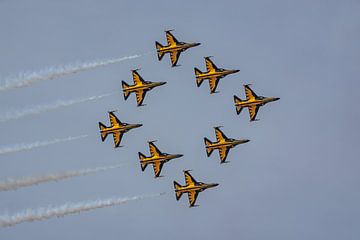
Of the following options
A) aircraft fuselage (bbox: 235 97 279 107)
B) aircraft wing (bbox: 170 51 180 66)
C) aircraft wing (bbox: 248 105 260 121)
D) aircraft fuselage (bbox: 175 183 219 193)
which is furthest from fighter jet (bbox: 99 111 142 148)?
aircraft wing (bbox: 248 105 260 121)

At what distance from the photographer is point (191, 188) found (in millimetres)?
105312

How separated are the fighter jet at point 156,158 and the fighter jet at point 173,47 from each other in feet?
30.1

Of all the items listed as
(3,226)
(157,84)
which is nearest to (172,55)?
(157,84)

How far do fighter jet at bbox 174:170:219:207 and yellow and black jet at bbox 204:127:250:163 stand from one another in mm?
3195

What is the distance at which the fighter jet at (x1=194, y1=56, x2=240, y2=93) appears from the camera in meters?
105

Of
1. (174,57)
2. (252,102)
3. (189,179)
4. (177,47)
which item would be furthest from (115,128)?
(252,102)

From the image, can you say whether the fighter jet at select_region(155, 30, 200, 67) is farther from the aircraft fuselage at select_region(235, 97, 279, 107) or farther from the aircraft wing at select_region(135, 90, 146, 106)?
the aircraft fuselage at select_region(235, 97, 279, 107)

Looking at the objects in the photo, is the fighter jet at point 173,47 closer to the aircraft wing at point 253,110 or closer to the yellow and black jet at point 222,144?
the aircraft wing at point 253,110

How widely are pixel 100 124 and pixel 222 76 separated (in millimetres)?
13843

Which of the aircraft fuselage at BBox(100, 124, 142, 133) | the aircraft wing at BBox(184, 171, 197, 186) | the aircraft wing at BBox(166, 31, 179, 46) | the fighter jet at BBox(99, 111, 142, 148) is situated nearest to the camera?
the fighter jet at BBox(99, 111, 142, 148)

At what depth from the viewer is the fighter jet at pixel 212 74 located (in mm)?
105188

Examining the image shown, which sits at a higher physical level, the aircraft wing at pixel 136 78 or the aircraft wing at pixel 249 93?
the aircraft wing at pixel 136 78

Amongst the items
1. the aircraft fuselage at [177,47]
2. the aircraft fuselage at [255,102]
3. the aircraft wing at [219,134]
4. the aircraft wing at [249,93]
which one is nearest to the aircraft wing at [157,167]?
the aircraft wing at [219,134]

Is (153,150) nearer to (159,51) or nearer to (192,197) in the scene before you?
(192,197)
